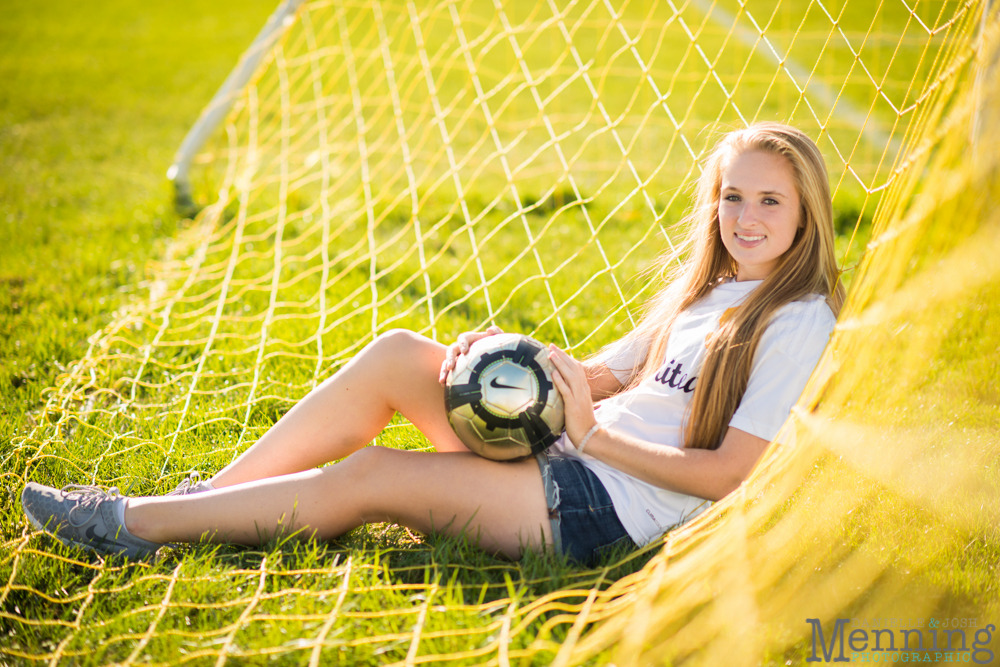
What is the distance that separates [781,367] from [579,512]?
642mm

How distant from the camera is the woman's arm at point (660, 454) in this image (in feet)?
6.42

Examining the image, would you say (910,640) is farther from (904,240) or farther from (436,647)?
(436,647)

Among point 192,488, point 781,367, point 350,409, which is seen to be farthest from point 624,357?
point 192,488

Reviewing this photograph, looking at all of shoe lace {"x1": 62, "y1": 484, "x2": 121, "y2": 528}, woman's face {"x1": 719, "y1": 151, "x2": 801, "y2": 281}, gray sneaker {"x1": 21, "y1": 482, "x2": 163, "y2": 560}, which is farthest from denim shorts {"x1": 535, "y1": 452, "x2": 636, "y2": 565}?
shoe lace {"x1": 62, "y1": 484, "x2": 121, "y2": 528}

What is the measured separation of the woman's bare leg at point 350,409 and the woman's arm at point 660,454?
1.34 ft

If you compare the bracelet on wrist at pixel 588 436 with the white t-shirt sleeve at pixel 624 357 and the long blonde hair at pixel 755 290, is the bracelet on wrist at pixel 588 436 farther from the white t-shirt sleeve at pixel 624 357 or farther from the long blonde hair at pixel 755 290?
the white t-shirt sleeve at pixel 624 357

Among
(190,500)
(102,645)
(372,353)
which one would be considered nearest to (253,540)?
(190,500)

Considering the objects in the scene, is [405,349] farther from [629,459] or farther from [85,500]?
[85,500]

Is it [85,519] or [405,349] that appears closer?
[85,519]

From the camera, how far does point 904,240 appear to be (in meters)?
1.77

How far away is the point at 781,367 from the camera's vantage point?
6.42 feet

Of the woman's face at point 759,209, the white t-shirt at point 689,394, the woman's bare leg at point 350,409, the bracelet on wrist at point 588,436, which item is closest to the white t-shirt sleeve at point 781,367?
the white t-shirt at point 689,394

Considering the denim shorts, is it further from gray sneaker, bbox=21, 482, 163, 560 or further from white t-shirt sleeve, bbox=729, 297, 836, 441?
gray sneaker, bbox=21, 482, 163, 560

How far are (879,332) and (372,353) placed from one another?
1384mm
